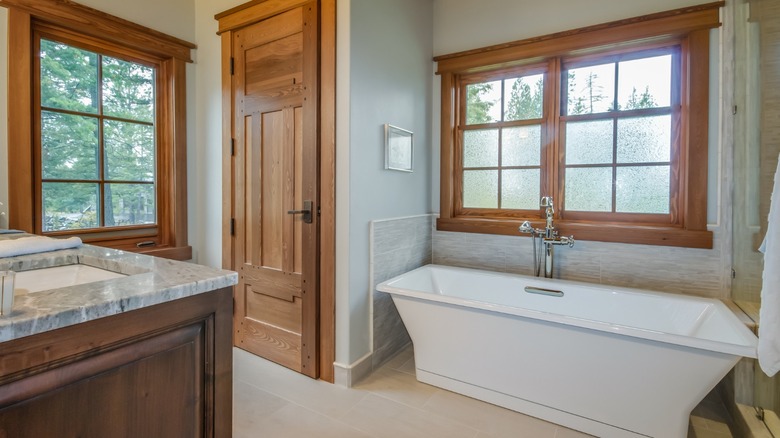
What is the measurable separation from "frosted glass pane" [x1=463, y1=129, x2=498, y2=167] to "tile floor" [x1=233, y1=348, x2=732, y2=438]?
1.68 meters

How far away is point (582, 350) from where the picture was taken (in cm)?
171

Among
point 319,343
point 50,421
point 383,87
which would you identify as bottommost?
point 319,343

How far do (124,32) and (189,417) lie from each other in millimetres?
2555

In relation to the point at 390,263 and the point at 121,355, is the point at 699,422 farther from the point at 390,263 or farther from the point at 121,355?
the point at 121,355

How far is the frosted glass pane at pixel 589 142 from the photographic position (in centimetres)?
248

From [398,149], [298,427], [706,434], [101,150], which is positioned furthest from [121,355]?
[706,434]

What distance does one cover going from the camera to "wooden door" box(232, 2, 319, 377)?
2.25m

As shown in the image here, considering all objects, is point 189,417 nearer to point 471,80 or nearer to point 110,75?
point 110,75

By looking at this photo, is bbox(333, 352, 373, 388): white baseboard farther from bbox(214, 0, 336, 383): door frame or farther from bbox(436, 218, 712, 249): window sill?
bbox(436, 218, 712, 249): window sill

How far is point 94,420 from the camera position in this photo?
0.80 metres

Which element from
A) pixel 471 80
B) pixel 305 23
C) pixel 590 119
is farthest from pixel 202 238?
pixel 590 119

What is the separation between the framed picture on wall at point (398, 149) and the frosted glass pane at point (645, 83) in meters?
1.42

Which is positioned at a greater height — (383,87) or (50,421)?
(383,87)

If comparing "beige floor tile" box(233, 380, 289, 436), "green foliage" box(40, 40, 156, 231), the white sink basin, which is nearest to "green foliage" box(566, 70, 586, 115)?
"beige floor tile" box(233, 380, 289, 436)
